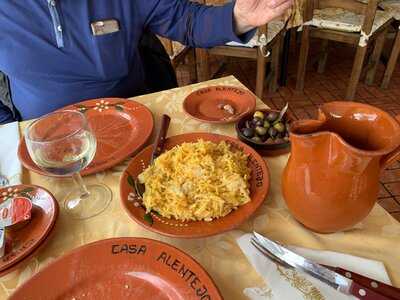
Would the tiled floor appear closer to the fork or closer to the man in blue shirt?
the man in blue shirt

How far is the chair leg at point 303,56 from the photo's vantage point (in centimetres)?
220

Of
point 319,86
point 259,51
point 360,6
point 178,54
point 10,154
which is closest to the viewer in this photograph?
point 10,154

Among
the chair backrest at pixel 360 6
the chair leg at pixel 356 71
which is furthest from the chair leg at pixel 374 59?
the chair backrest at pixel 360 6

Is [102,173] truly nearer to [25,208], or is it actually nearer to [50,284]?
[25,208]

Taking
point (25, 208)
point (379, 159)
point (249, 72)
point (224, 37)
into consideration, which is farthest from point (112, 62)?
point (249, 72)

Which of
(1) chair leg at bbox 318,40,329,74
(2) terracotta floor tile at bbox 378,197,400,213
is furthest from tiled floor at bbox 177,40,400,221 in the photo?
(2) terracotta floor tile at bbox 378,197,400,213

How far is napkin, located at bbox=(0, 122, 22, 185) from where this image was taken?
2.40 ft

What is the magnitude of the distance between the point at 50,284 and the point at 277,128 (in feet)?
1.67

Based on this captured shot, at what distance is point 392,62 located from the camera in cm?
228

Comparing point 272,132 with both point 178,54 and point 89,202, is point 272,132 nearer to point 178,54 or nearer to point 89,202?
point 89,202

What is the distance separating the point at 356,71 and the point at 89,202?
2010mm

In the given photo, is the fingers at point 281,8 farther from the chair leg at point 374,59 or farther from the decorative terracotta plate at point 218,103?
the chair leg at point 374,59

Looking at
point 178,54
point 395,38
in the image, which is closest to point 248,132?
point 178,54

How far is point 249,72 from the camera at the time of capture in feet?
8.88
